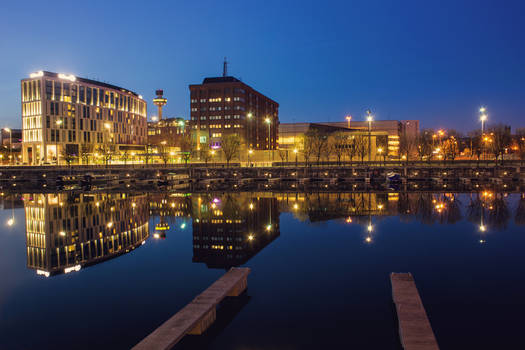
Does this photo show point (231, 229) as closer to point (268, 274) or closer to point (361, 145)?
point (268, 274)

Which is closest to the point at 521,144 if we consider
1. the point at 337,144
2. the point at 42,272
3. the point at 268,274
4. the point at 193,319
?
the point at 337,144

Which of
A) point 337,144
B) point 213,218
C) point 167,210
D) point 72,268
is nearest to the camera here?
point 72,268

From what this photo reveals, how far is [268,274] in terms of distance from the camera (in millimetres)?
19688

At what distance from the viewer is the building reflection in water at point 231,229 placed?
23.6 metres

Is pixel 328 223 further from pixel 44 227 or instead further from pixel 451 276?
pixel 44 227

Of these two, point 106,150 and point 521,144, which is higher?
point 106,150

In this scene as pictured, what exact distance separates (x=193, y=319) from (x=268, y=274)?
7836 mm

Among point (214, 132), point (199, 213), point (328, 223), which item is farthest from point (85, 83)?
point (328, 223)

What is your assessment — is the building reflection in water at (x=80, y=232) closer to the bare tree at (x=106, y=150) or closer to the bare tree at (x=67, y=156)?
the bare tree at (x=67, y=156)

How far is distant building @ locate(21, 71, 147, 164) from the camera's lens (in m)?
134

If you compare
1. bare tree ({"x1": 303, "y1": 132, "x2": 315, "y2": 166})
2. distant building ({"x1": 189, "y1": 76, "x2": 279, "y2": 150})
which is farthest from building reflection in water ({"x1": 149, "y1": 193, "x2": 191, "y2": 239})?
distant building ({"x1": 189, "y1": 76, "x2": 279, "y2": 150})

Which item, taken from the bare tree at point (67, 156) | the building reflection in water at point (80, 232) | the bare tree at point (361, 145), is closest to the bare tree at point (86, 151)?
the bare tree at point (67, 156)

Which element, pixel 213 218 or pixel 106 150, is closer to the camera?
pixel 213 218

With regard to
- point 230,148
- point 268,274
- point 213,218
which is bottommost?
point 268,274
